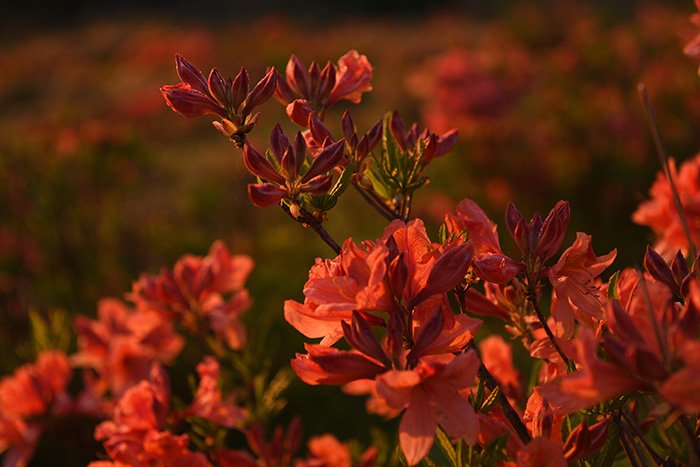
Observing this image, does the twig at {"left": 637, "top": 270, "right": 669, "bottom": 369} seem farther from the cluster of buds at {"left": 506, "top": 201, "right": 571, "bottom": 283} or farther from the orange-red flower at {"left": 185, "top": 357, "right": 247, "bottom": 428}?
the orange-red flower at {"left": 185, "top": 357, "right": 247, "bottom": 428}

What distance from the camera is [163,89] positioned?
84 centimetres

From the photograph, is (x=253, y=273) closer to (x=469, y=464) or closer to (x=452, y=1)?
(x=469, y=464)

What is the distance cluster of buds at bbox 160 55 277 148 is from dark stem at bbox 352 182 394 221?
0.18m

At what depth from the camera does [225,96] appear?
0.87 m

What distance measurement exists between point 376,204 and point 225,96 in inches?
10.5

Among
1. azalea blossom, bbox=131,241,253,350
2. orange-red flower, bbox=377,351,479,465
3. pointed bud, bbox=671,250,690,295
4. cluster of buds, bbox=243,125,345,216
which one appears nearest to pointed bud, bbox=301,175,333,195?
cluster of buds, bbox=243,125,345,216

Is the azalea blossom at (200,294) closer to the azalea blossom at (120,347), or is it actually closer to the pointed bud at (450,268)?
the azalea blossom at (120,347)

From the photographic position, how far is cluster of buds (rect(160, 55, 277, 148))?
2.77ft

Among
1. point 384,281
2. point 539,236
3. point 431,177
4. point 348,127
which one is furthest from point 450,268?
Result: point 431,177

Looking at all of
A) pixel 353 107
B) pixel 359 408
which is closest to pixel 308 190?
pixel 359 408

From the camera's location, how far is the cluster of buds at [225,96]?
84cm

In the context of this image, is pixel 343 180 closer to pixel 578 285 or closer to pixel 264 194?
pixel 264 194

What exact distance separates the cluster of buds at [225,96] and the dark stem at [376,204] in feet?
0.58

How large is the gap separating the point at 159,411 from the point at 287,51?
12.9 m
